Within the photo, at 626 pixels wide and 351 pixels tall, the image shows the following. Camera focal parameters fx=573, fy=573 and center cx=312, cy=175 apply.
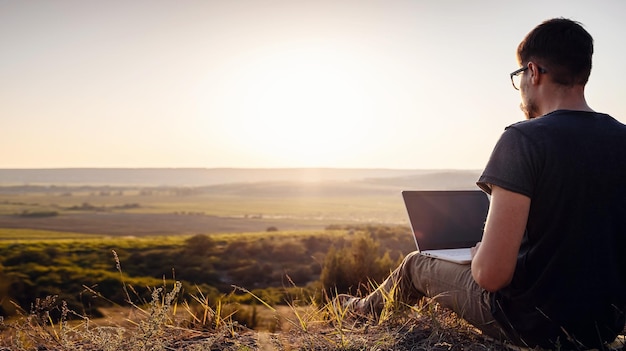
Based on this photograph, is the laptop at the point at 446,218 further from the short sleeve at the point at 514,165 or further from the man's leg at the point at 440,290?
the short sleeve at the point at 514,165

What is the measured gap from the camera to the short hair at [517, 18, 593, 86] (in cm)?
246

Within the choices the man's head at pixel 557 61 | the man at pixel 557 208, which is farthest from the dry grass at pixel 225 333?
the man's head at pixel 557 61

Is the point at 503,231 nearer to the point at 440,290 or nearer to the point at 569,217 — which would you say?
the point at 569,217

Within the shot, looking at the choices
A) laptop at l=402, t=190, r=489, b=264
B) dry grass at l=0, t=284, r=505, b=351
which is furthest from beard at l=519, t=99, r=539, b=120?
dry grass at l=0, t=284, r=505, b=351

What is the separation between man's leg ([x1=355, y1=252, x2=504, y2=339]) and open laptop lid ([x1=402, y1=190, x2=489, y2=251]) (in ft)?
0.62

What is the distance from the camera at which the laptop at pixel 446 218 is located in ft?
11.8

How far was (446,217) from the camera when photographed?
3682 millimetres

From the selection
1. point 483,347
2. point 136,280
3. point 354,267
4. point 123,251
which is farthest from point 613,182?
point 123,251

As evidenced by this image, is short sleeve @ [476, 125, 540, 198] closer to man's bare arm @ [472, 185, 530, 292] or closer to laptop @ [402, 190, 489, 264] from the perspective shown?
man's bare arm @ [472, 185, 530, 292]

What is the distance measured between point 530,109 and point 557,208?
0.51m

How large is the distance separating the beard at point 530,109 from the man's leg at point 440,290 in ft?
2.82

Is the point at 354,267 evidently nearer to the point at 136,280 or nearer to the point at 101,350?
the point at 136,280

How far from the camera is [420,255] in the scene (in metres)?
3.42

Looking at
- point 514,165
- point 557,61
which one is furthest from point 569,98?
point 514,165
